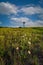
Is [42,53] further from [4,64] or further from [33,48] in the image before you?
[4,64]

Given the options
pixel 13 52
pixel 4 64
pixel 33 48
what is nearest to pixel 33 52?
pixel 33 48

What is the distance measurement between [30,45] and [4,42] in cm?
70

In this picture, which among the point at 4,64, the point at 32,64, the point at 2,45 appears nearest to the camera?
the point at 4,64

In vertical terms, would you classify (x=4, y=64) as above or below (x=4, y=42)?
below

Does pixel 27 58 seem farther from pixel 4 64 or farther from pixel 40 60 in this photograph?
pixel 4 64

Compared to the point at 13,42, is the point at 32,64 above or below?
below

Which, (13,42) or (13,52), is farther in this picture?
(13,42)

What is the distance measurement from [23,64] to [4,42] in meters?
1.00

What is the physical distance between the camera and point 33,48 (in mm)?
5273

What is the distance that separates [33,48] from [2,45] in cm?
83

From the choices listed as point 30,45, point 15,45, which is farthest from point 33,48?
point 15,45

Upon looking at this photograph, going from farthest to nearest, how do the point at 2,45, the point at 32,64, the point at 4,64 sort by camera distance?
the point at 2,45, the point at 32,64, the point at 4,64

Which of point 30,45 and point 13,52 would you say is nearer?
point 13,52

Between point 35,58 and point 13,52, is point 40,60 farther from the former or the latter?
point 13,52
